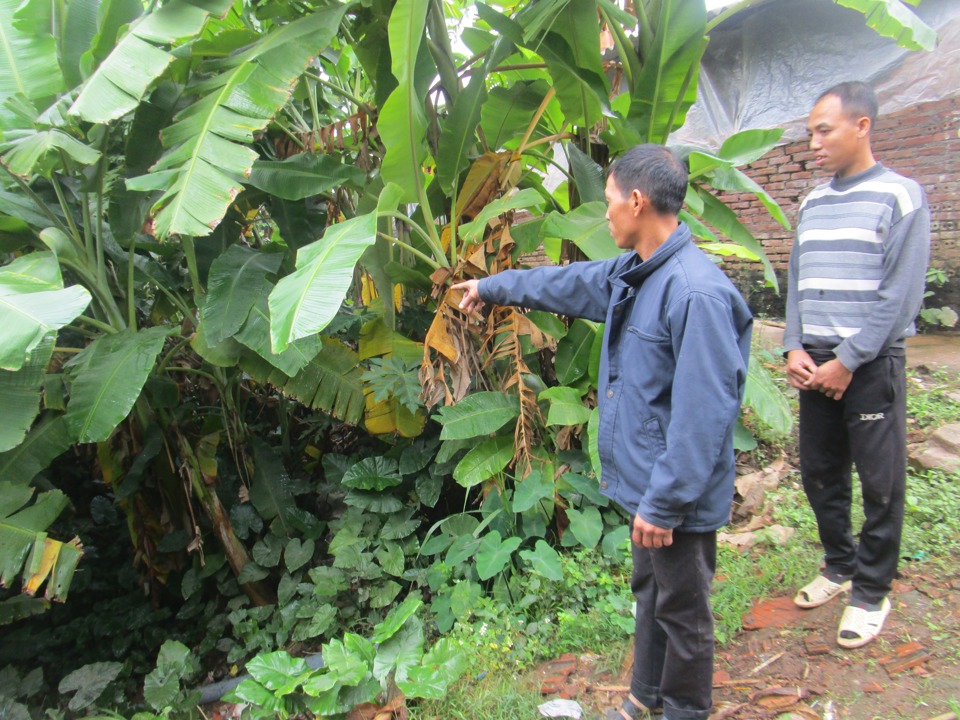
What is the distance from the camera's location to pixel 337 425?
4621 mm

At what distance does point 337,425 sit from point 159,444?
120 centimetres

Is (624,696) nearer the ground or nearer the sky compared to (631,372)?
nearer the ground

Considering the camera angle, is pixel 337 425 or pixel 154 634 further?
pixel 337 425

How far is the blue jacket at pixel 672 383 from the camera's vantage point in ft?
5.21

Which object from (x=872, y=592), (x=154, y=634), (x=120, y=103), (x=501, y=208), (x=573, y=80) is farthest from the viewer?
(x=154, y=634)

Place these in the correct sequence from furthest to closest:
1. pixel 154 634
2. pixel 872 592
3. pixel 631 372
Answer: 1. pixel 154 634
2. pixel 872 592
3. pixel 631 372

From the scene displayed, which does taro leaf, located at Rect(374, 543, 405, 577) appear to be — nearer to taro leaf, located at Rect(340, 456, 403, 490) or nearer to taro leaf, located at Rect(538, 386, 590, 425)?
taro leaf, located at Rect(340, 456, 403, 490)

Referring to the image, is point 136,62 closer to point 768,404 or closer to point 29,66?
point 29,66

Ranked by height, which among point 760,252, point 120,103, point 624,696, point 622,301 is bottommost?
point 624,696

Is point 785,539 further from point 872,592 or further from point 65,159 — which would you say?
point 65,159

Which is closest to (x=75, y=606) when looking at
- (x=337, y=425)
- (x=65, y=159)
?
(x=337, y=425)

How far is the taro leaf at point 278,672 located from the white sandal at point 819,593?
2.10 meters

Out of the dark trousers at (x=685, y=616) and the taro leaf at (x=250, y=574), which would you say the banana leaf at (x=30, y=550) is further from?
the dark trousers at (x=685, y=616)

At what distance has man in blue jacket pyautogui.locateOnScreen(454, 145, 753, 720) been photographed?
159 cm
